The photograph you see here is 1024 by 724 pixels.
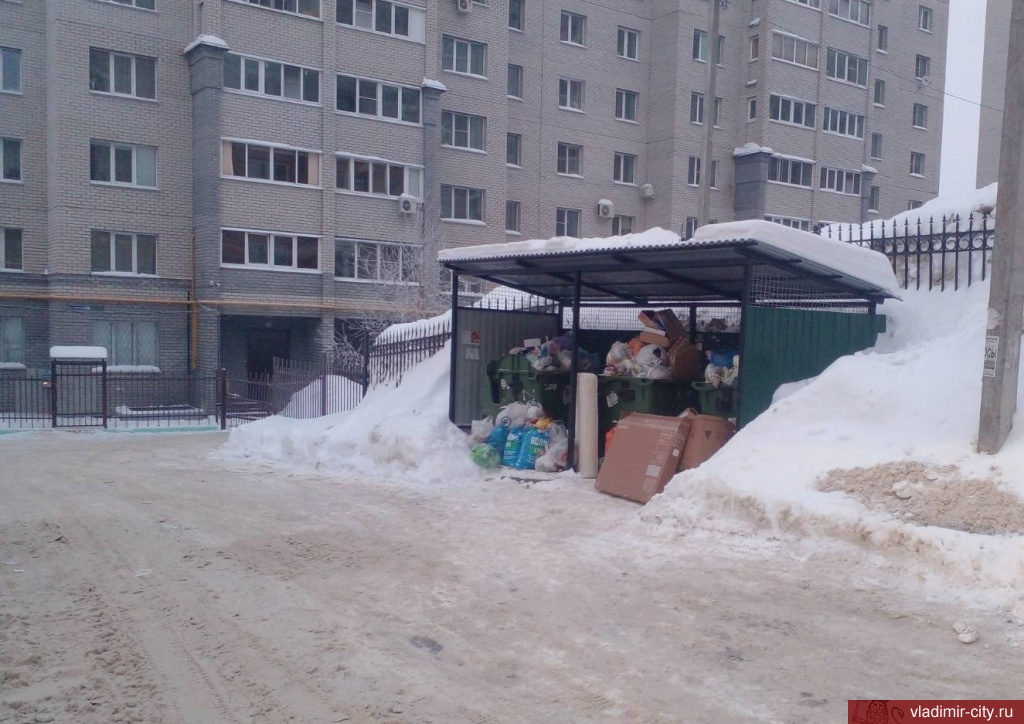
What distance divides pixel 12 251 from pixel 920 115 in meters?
39.3

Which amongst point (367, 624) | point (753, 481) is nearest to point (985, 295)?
point (753, 481)

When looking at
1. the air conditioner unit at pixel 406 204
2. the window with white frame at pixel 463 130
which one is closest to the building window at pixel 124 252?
the air conditioner unit at pixel 406 204

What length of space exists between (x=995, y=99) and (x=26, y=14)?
130 ft

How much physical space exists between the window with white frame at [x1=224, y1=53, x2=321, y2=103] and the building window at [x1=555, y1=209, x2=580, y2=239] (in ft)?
36.1

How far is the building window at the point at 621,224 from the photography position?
35.8m

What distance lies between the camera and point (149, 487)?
1075 centimetres

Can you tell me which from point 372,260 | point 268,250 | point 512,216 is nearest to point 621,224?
point 512,216

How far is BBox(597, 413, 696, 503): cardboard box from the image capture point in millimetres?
9086

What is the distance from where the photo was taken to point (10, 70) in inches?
1015

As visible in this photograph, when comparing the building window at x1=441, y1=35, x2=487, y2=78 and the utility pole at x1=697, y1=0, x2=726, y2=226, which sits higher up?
the building window at x1=441, y1=35, x2=487, y2=78

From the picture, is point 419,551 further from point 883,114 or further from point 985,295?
point 883,114

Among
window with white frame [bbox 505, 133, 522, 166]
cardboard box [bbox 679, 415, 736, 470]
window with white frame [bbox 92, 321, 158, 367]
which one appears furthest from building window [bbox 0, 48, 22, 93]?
cardboard box [bbox 679, 415, 736, 470]

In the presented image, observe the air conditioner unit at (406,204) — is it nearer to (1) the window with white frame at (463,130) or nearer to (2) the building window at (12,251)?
(1) the window with white frame at (463,130)

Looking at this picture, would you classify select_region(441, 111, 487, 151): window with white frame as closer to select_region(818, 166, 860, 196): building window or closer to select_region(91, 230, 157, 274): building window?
select_region(91, 230, 157, 274): building window
